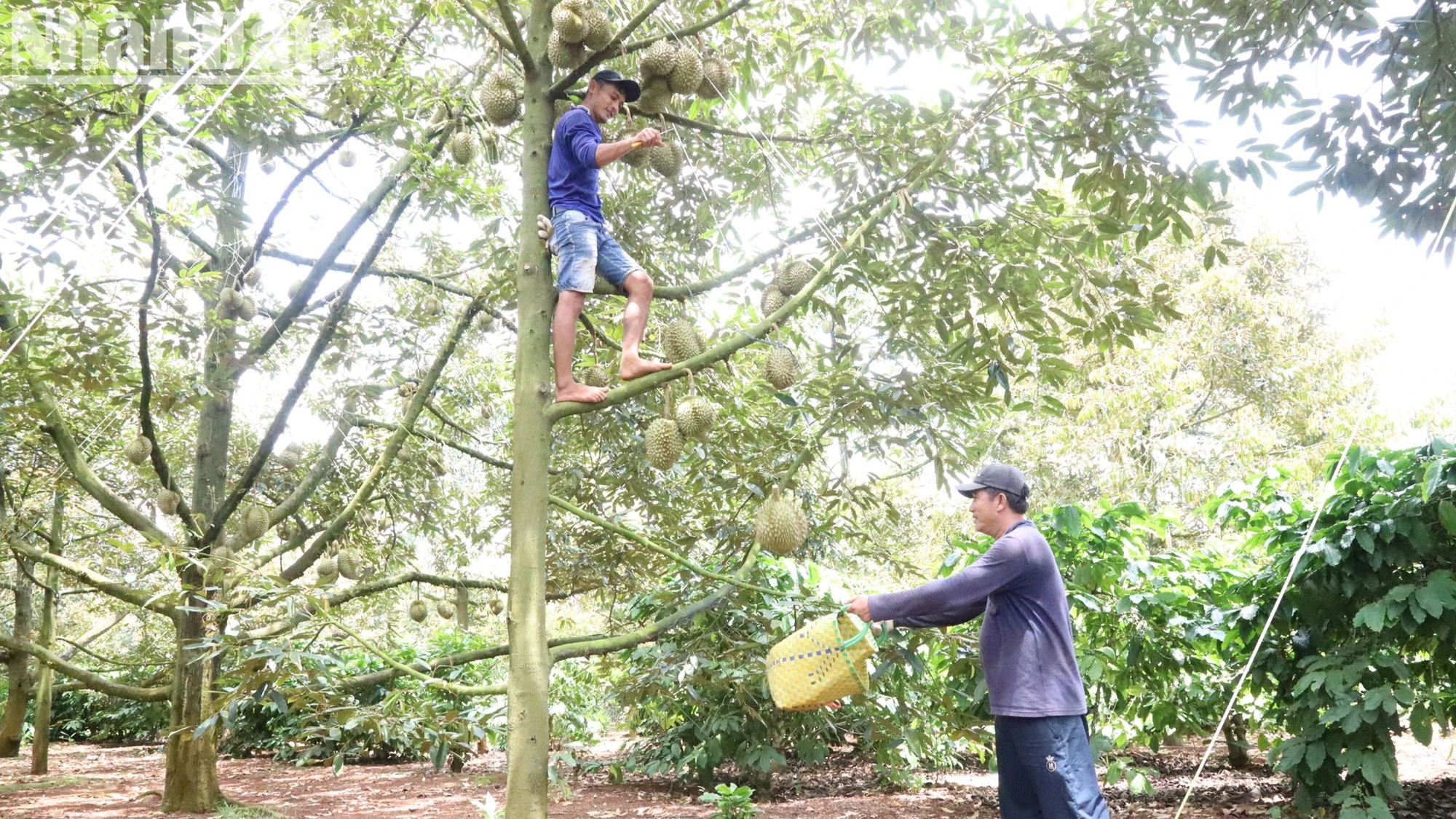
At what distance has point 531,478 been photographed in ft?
10.8

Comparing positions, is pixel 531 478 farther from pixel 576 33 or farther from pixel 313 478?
pixel 313 478

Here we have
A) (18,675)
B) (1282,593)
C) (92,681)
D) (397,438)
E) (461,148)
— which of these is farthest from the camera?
(18,675)

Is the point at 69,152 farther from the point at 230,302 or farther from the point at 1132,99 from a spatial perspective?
the point at 1132,99

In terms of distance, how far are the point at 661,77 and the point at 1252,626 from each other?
3.98 metres

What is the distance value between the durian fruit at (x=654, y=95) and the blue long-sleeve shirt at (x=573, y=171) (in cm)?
24

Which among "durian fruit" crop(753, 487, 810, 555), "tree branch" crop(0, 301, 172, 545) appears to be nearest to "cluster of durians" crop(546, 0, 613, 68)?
"durian fruit" crop(753, 487, 810, 555)

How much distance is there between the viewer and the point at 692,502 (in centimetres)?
620

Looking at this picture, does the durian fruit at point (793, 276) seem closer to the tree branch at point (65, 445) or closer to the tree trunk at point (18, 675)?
the tree branch at point (65, 445)

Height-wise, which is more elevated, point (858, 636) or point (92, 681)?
point (92, 681)

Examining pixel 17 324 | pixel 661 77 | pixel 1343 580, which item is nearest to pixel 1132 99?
pixel 661 77

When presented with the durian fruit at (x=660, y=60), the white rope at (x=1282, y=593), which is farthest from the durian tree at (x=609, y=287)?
the white rope at (x=1282, y=593)

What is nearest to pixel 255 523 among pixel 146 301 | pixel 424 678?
pixel 146 301

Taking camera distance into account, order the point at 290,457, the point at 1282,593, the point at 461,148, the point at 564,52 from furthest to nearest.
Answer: the point at 290,457
the point at 461,148
the point at 564,52
the point at 1282,593

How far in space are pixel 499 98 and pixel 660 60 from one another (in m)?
0.71
